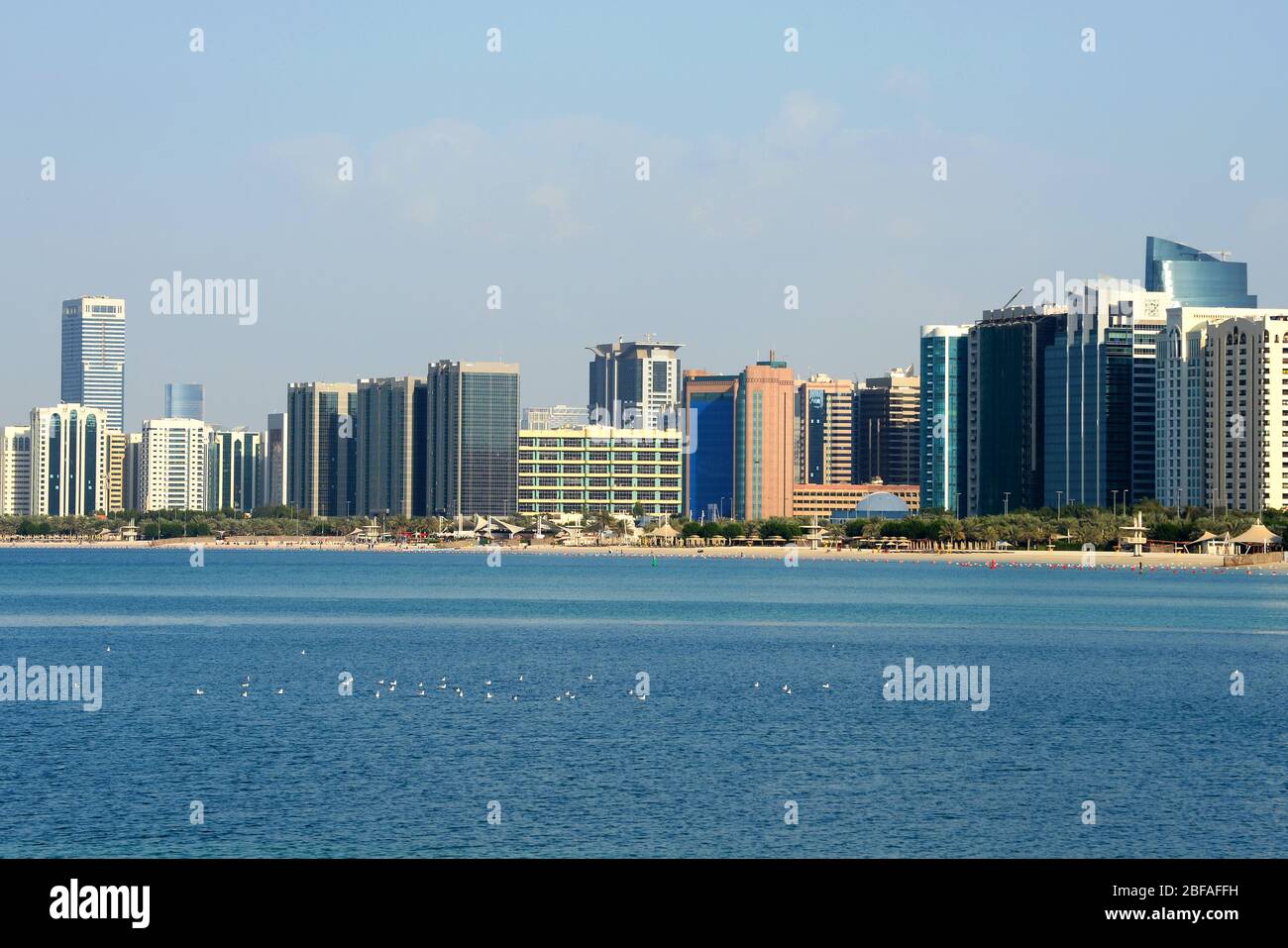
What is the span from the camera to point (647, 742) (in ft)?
156

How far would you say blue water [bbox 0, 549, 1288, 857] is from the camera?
34.4m

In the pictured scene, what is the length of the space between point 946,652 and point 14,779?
52.3 meters

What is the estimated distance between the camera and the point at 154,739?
4841 centimetres

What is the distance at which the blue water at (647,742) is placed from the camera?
3441 cm
